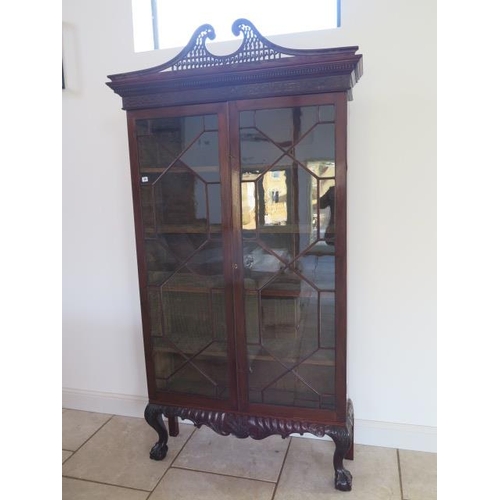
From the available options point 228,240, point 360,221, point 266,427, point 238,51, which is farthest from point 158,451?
point 238,51

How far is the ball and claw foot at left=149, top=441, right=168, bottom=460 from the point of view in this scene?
6.47 feet

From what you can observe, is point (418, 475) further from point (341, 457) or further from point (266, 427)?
point (266, 427)

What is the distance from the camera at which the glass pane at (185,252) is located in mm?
1693

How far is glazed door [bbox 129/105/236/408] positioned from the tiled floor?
13.7 inches

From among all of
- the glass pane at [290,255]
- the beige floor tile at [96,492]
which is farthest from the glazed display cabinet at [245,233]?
the beige floor tile at [96,492]

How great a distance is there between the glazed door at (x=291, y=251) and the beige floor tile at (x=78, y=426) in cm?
103

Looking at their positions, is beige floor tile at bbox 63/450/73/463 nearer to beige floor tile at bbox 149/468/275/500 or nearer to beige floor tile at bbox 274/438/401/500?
beige floor tile at bbox 149/468/275/500

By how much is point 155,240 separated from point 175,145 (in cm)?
44

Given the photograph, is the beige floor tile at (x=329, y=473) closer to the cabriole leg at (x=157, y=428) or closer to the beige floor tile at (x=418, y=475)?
the beige floor tile at (x=418, y=475)

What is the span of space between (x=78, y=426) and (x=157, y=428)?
0.63 metres
